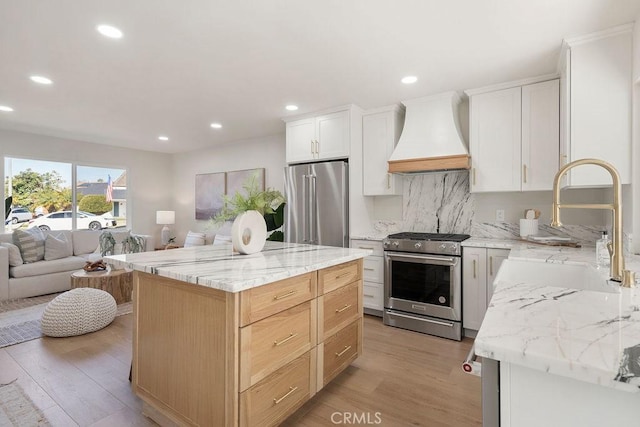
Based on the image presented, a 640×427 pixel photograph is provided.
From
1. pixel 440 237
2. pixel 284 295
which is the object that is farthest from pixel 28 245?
pixel 440 237

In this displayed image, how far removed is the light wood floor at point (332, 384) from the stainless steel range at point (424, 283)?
8.3 inches

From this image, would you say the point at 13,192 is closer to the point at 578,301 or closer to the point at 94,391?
the point at 94,391

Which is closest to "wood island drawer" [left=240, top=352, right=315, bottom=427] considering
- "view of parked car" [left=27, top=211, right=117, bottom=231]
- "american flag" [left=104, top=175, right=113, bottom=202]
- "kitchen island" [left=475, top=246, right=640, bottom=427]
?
"kitchen island" [left=475, top=246, right=640, bottom=427]

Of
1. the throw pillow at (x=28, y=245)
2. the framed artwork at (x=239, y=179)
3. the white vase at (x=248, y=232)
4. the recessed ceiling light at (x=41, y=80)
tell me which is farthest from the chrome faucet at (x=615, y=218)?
the throw pillow at (x=28, y=245)

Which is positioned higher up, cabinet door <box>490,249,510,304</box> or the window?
the window

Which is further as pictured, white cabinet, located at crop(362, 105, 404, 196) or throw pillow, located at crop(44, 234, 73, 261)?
throw pillow, located at crop(44, 234, 73, 261)

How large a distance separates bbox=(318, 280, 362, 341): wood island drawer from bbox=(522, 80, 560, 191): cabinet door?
1.93 m

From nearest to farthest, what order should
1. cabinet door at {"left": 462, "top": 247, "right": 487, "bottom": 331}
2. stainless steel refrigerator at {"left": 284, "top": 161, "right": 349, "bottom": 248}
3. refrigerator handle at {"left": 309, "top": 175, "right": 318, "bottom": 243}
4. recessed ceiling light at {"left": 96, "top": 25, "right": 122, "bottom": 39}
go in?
recessed ceiling light at {"left": 96, "top": 25, "right": 122, "bottom": 39}
cabinet door at {"left": 462, "top": 247, "right": 487, "bottom": 331}
stainless steel refrigerator at {"left": 284, "top": 161, "right": 349, "bottom": 248}
refrigerator handle at {"left": 309, "top": 175, "right": 318, "bottom": 243}

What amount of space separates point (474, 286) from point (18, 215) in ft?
21.2

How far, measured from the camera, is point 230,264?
1.80m

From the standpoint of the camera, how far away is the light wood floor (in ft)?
6.21

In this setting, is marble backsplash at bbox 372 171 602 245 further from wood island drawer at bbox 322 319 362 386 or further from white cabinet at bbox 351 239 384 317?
wood island drawer at bbox 322 319 362 386

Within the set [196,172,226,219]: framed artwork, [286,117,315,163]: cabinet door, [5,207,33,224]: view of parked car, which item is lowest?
[5,207,33,224]: view of parked car

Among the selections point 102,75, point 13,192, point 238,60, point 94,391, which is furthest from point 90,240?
point 238,60
